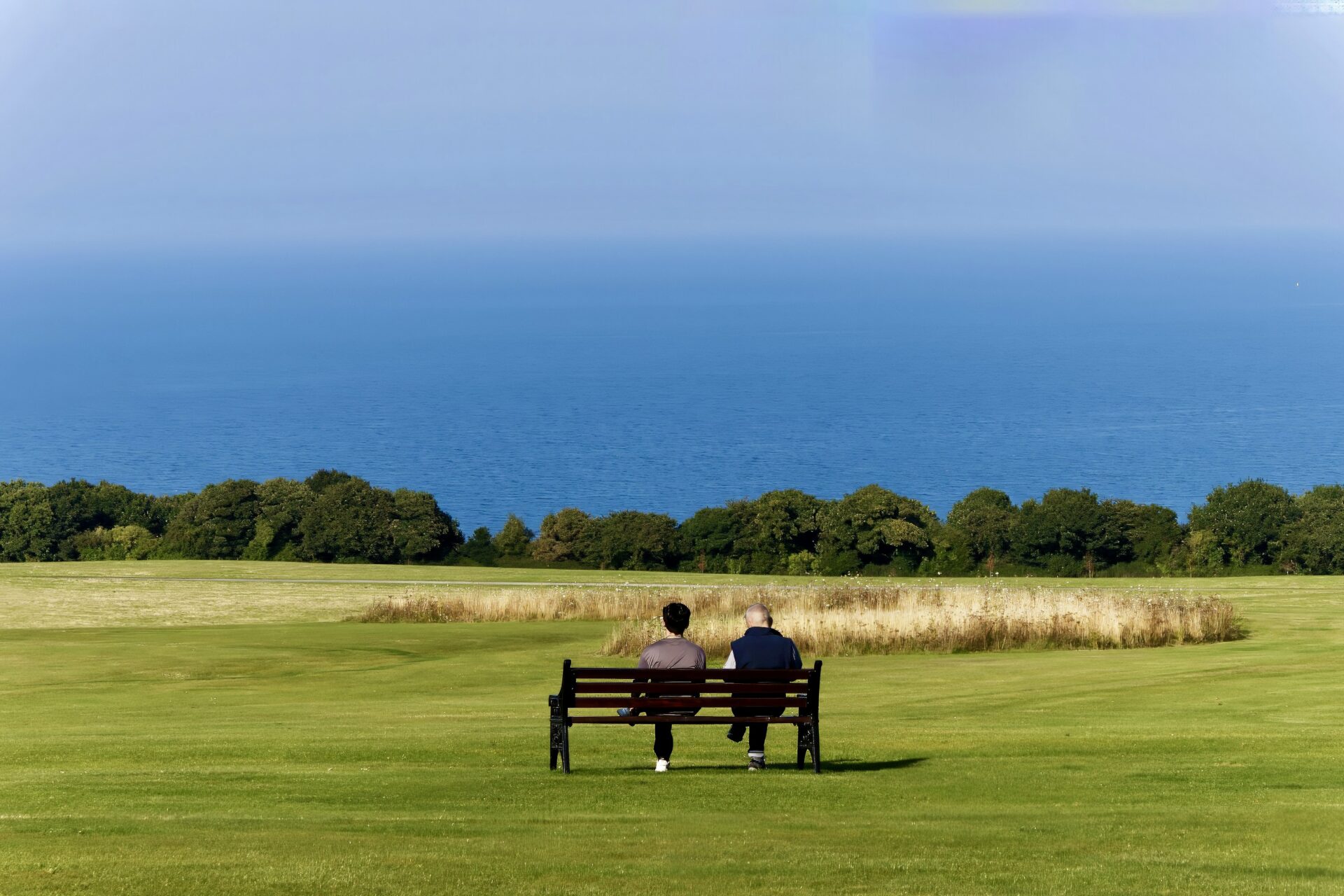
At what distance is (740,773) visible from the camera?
44.0 ft

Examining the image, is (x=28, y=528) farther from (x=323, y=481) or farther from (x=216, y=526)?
(x=323, y=481)

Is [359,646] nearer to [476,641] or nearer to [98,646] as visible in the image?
[476,641]

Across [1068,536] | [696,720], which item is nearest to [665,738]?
[696,720]

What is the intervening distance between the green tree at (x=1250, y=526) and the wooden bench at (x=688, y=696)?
3752 cm

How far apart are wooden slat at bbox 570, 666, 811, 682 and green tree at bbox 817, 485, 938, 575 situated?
117 feet

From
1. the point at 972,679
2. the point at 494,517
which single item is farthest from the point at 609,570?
the point at 494,517

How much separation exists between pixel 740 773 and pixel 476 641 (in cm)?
1674

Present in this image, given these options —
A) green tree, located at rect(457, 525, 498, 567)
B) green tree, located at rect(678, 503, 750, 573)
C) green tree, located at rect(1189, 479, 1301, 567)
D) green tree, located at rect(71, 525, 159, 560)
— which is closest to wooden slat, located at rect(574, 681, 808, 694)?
green tree, located at rect(1189, 479, 1301, 567)

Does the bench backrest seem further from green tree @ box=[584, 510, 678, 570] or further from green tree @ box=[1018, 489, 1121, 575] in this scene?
green tree @ box=[584, 510, 678, 570]

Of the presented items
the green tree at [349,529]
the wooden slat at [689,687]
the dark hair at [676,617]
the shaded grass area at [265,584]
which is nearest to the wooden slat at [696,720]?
the wooden slat at [689,687]

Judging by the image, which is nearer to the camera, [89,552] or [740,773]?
[740,773]

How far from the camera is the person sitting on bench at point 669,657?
44.0ft

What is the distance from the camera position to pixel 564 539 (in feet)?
178

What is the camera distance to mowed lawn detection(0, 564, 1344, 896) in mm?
9266
